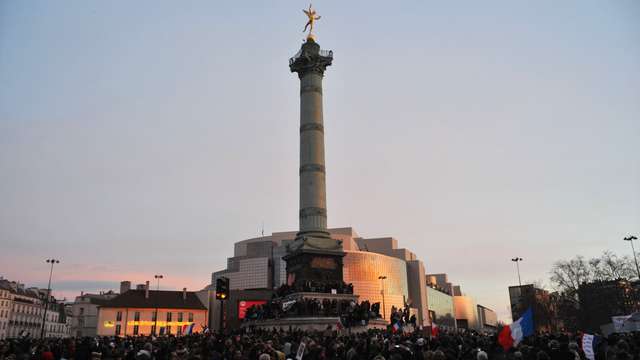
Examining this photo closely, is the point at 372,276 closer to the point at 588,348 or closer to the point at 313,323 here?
the point at 313,323

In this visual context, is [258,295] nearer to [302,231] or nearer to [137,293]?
[137,293]

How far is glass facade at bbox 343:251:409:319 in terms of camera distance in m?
120

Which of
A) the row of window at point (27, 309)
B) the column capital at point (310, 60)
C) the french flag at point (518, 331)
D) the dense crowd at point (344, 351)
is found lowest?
the dense crowd at point (344, 351)

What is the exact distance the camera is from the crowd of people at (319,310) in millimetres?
38987

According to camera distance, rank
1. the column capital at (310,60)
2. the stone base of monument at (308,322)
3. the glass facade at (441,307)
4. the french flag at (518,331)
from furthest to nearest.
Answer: the glass facade at (441,307) < the column capital at (310,60) < the stone base of monument at (308,322) < the french flag at (518,331)

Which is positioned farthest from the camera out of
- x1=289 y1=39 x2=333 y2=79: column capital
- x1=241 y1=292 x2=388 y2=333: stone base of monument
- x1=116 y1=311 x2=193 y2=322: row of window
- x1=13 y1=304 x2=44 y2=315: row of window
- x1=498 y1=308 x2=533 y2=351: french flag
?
x1=13 y1=304 x2=44 y2=315: row of window

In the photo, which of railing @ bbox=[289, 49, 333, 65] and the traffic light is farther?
railing @ bbox=[289, 49, 333, 65]

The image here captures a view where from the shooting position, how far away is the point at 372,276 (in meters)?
123

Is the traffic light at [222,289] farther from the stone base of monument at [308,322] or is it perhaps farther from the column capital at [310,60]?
the column capital at [310,60]

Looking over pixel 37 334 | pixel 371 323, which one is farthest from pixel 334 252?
pixel 37 334

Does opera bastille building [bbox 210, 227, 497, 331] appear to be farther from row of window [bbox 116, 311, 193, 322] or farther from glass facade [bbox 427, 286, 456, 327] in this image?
row of window [bbox 116, 311, 193, 322]

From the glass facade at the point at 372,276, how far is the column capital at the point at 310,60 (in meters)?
69.9

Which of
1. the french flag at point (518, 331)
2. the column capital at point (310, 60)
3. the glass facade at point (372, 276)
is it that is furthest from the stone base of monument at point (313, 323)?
the glass facade at point (372, 276)

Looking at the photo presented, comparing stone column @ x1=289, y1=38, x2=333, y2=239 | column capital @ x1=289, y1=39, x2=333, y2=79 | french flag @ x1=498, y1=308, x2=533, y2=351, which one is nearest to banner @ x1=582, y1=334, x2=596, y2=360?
french flag @ x1=498, y1=308, x2=533, y2=351
